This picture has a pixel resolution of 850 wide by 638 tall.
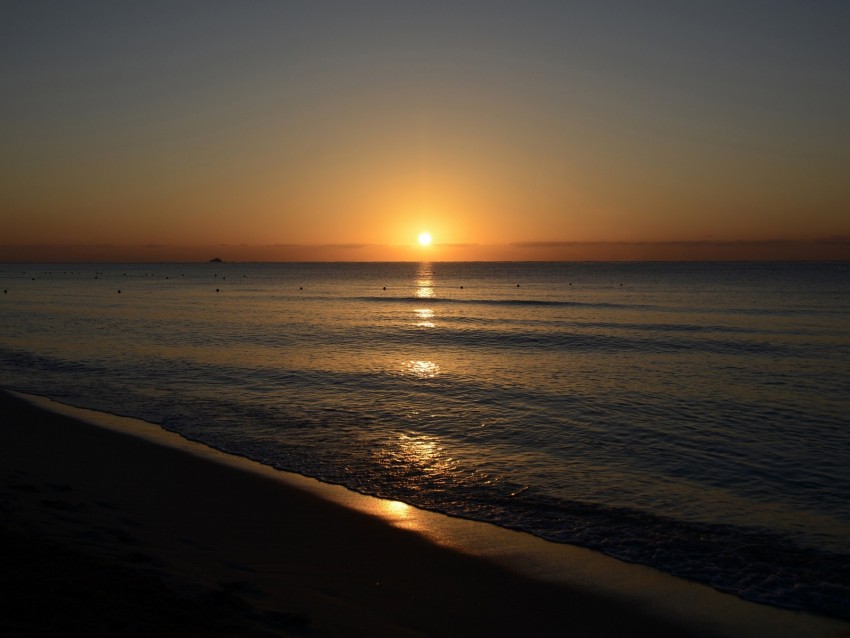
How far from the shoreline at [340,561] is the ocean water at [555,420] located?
2.19 ft

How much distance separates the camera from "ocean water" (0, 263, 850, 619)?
9594mm

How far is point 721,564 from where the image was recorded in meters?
8.55

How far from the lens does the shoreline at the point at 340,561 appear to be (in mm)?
6734

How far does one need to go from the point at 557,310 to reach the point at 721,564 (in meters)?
53.0

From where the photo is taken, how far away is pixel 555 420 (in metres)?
16.6

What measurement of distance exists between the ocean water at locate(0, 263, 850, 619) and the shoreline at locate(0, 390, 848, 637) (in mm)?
667

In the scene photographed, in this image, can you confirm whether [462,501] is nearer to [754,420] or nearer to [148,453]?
[148,453]

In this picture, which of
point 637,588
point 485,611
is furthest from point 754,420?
point 485,611

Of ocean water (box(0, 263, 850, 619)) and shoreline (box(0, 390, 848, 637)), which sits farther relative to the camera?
ocean water (box(0, 263, 850, 619))

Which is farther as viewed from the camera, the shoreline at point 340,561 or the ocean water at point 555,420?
the ocean water at point 555,420

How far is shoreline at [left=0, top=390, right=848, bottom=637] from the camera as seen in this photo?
673 cm

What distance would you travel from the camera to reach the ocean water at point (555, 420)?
9594 millimetres

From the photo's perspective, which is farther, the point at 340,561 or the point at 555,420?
the point at 555,420

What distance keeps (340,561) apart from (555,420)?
9589 mm
